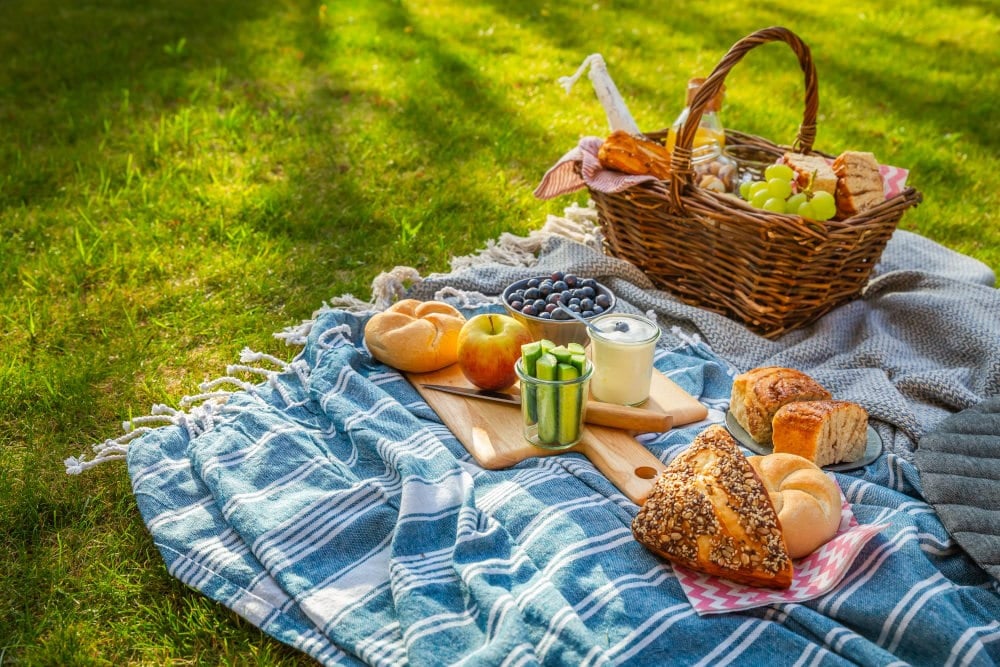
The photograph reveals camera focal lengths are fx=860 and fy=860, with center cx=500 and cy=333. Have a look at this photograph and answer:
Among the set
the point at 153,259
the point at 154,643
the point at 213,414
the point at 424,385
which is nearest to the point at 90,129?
the point at 153,259

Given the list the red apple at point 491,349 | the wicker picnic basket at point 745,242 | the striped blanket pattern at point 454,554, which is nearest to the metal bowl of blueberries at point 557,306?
the red apple at point 491,349

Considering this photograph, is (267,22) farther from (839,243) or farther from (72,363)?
(839,243)

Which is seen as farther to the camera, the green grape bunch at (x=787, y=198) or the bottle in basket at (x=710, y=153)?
the bottle in basket at (x=710, y=153)

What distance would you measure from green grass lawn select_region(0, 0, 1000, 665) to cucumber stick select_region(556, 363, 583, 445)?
98cm

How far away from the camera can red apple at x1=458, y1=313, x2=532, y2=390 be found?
109 inches

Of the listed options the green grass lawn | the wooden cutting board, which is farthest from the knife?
the green grass lawn

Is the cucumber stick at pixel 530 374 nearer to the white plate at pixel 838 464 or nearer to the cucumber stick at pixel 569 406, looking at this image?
the cucumber stick at pixel 569 406

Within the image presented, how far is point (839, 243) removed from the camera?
3.09m

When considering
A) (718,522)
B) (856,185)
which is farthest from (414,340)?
(856,185)

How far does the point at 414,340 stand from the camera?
9.75 feet

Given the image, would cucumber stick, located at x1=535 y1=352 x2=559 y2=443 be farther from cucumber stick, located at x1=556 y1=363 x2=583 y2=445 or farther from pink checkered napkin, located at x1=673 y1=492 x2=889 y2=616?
pink checkered napkin, located at x1=673 y1=492 x2=889 y2=616

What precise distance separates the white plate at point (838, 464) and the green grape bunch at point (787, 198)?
84 cm

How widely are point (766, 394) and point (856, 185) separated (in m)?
1.09

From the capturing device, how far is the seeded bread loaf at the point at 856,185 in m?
3.21
